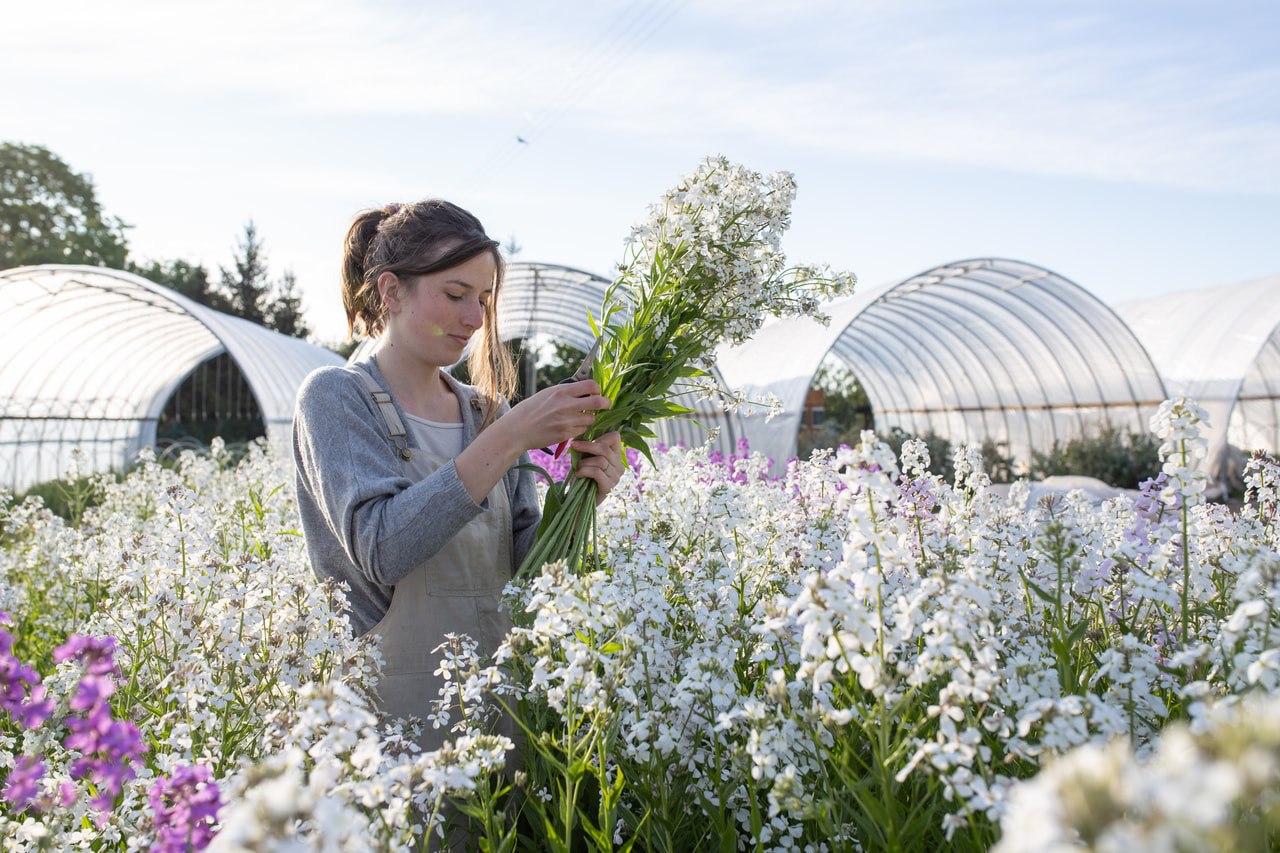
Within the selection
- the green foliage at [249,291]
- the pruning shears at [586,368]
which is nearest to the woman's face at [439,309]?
the pruning shears at [586,368]

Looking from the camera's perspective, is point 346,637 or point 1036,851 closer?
point 1036,851

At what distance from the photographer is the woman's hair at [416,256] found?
240 cm

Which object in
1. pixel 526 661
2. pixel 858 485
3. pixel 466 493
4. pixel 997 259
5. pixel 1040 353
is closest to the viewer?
pixel 858 485

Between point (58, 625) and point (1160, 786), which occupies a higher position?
point (1160, 786)

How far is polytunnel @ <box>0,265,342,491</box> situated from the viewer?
13992mm

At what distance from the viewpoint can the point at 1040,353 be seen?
16641 mm

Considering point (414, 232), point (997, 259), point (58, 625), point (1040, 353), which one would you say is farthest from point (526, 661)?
point (1040, 353)

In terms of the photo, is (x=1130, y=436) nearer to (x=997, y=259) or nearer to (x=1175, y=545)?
(x=997, y=259)

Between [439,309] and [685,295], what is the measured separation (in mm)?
739

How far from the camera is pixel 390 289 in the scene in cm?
247

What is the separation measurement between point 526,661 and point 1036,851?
4.71 feet

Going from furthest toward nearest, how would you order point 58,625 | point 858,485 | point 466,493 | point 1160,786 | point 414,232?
point 58,625, point 414,232, point 466,493, point 858,485, point 1160,786

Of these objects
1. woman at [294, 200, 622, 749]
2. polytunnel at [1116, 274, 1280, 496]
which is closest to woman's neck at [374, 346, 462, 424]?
woman at [294, 200, 622, 749]

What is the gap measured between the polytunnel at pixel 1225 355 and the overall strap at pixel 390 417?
1526 centimetres
